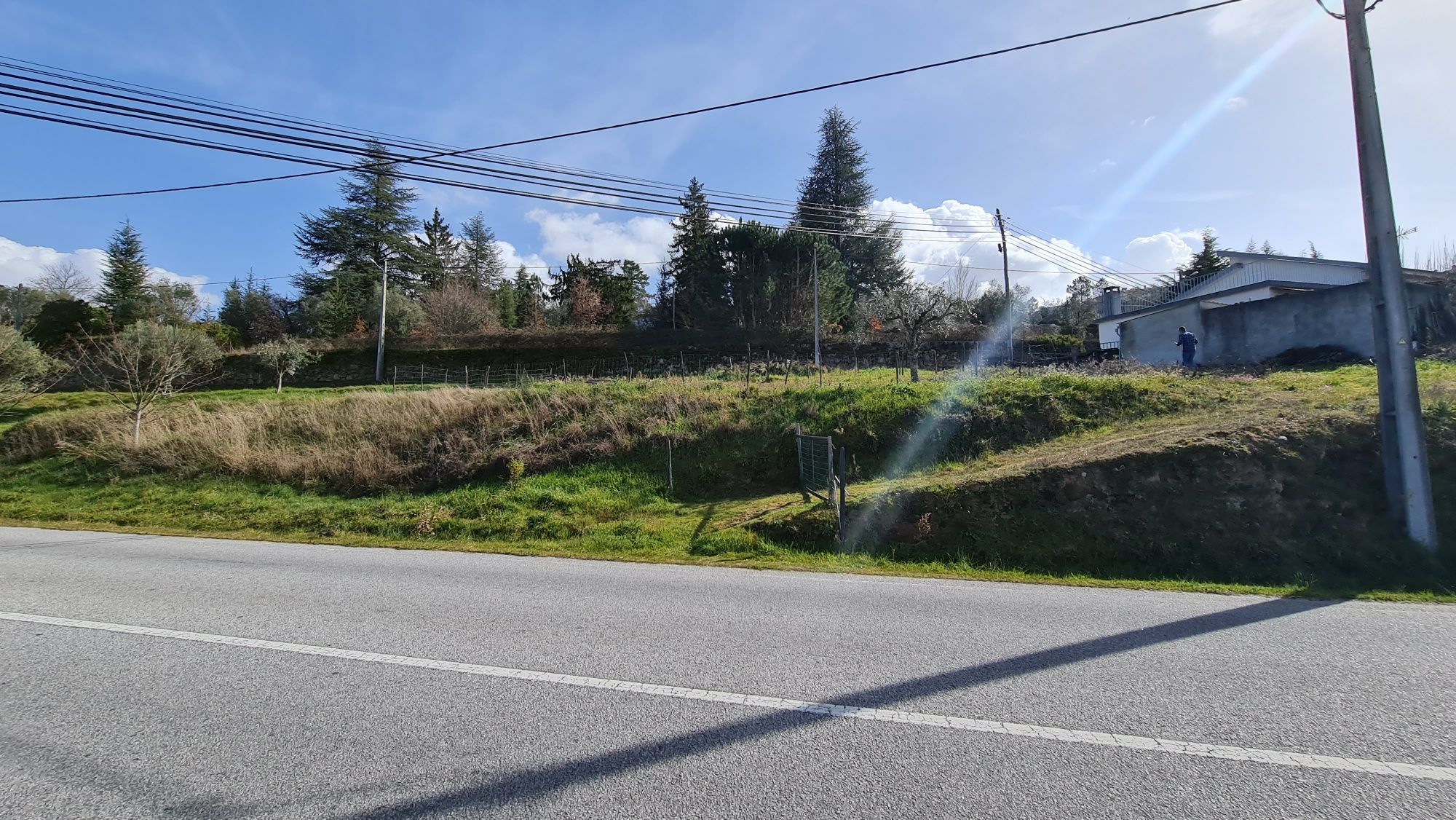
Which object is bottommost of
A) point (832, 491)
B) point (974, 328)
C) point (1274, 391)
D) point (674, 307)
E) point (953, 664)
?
point (953, 664)

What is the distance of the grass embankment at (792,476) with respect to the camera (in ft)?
Result: 28.7

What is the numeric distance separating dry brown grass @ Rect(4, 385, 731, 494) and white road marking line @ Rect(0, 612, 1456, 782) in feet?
33.7

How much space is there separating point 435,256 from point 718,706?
61.6 meters

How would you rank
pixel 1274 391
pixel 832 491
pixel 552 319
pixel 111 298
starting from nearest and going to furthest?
pixel 832 491
pixel 1274 391
pixel 111 298
pixel 552 319

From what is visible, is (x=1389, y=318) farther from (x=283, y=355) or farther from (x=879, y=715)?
(x=283, y=355)

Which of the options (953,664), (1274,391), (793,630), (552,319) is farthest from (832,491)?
(552,319)

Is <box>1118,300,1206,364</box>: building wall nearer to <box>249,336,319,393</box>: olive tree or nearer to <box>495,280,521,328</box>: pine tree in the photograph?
<box>249,336,319,393</box>: olive tree

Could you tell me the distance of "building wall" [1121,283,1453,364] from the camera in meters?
18.4

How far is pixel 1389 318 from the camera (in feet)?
26.6

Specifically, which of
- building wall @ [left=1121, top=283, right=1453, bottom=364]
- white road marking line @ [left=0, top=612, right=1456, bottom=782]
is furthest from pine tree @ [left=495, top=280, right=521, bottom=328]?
white road marking line @ [left=0, top=612, right=1456, bottom=782]

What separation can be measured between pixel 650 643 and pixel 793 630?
48.8 inches

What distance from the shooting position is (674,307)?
4809cm

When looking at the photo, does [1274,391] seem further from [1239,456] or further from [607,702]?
[607,702]

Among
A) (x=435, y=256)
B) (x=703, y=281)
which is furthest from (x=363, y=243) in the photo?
(x=703, y=281)
